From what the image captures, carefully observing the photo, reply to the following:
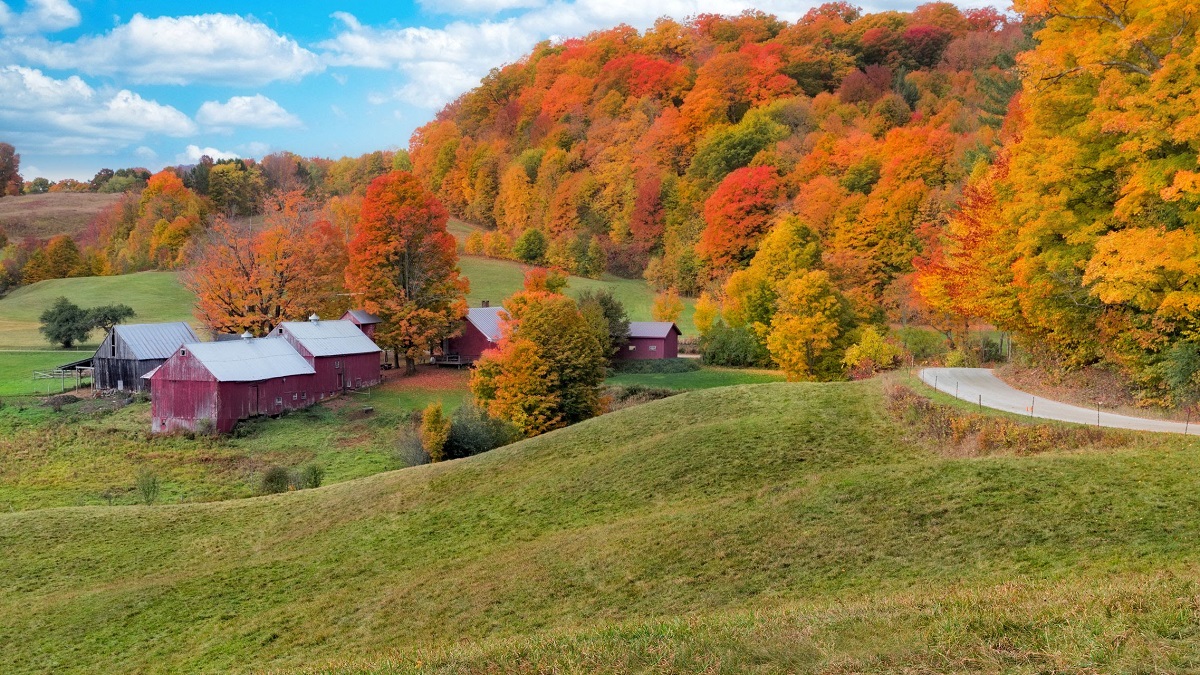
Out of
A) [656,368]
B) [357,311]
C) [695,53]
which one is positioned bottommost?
[656,368]

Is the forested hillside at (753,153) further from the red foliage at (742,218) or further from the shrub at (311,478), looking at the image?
the shrub at (311,478)

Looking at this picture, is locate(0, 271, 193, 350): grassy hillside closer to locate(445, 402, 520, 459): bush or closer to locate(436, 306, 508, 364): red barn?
locate(436, 306, 508, 364): red barn

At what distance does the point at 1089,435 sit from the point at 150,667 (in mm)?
18530

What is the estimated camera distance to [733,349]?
2446 inches

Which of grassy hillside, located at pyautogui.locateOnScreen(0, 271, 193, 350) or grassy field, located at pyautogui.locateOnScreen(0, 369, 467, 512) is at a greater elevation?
grassy hillside, located at pyautogui.locateOnScreen(0, 271, 193, 350)

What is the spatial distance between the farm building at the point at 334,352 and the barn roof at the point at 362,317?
251 cm

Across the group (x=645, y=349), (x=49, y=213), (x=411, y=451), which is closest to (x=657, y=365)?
(x=645, y=349)

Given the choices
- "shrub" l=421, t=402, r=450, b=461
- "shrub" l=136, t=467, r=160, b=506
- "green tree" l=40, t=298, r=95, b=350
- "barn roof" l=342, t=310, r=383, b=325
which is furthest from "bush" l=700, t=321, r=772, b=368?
"green tree" l=40, t=298, r=95, b=350

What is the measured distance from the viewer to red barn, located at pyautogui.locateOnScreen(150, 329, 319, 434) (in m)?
41.3

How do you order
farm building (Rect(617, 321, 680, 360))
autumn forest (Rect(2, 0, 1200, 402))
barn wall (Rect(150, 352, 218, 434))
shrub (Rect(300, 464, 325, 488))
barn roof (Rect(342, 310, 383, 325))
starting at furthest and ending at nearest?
farm building (Rect(617, 321, 680, 360)) < barn roof (Rect(342, 310, 383, 325)) < barn wall (Rect(150, 352, 218, 434)) < shrub (Rect(300, 464, 325, 488)) < autumn forest (Rect(2, 0, 1200, 402))

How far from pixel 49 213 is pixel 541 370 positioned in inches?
4810

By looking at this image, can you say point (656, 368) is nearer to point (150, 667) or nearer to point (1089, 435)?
point (1089, 435)

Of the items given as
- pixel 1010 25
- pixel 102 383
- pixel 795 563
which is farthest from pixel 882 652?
pixel 1010 25

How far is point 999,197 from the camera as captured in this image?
91.6 ft
